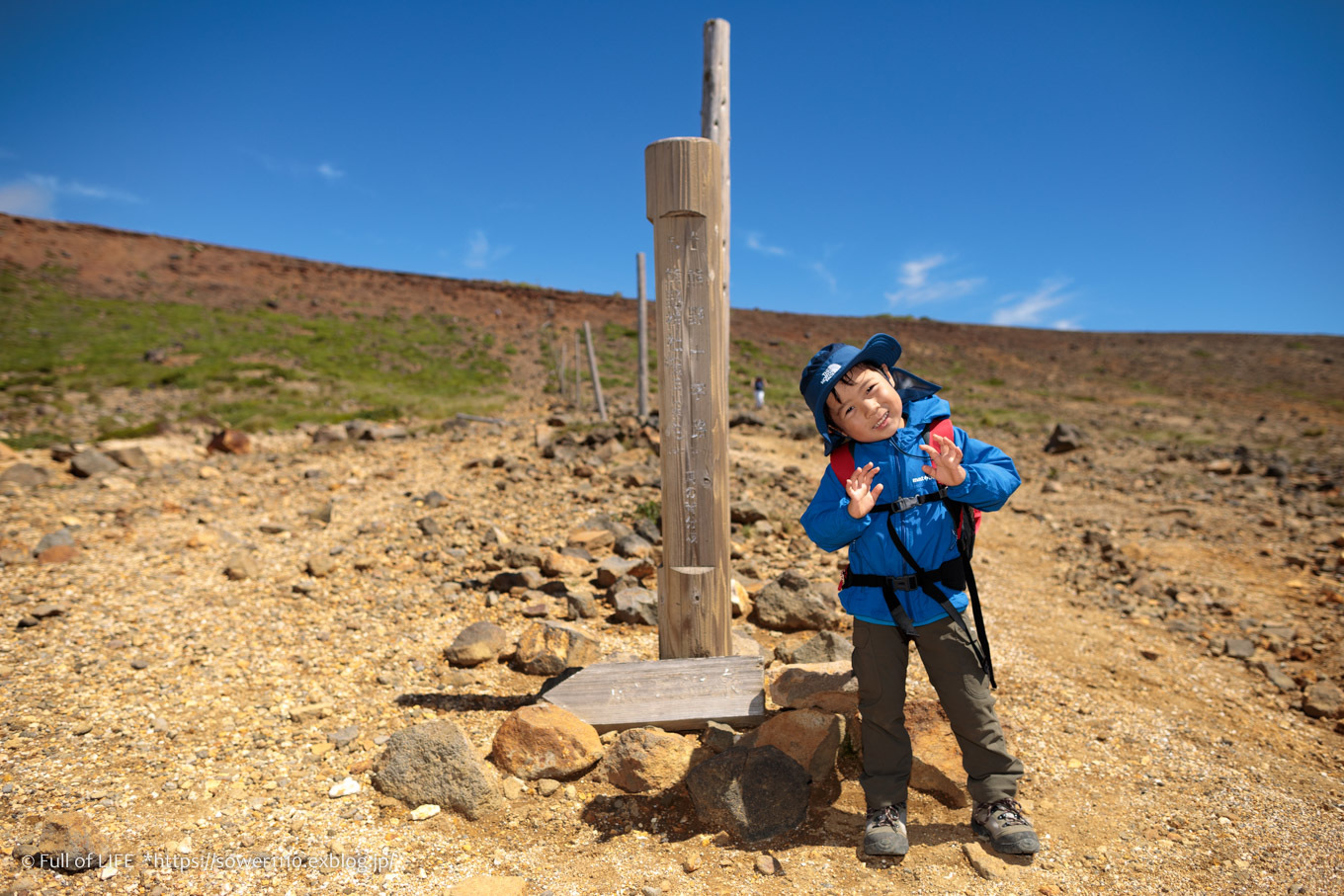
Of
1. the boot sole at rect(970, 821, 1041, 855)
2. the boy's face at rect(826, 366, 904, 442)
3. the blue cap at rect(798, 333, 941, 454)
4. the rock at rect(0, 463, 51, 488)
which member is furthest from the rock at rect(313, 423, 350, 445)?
the boot sole at rect(970, 821, 1041, 855)

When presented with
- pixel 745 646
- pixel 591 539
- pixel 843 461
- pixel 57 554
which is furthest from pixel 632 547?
pixel 57 554

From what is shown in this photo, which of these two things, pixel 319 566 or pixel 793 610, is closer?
pixel 793 610

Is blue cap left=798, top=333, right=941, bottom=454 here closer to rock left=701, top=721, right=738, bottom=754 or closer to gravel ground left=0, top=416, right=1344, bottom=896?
rock left=701, top=721, right=738, bottom=754

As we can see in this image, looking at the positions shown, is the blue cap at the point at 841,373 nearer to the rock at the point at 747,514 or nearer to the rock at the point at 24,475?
the rock at the point at 747,514

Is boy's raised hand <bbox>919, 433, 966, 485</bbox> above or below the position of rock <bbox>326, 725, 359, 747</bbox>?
above

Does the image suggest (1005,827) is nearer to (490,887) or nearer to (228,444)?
(490,887)

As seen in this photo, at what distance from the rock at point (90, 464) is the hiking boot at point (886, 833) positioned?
9.81 metres

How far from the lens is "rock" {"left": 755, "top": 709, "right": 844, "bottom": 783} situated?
10.6 feet

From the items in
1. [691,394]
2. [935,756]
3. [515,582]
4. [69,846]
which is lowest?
[69,846]

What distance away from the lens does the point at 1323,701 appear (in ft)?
14.7

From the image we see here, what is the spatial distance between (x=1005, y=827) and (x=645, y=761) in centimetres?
154

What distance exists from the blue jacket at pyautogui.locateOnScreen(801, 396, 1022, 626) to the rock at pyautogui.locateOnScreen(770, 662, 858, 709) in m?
0.93

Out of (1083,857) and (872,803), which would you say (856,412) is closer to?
(872,803)

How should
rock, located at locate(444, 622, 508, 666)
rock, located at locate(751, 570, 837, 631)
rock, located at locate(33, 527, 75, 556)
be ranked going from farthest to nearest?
rock, located at locate(33, 527, 75, 556) → rock, located at locate(751, 570, 837, 631) → rock, located at locate(444, 622, 508, 666)
